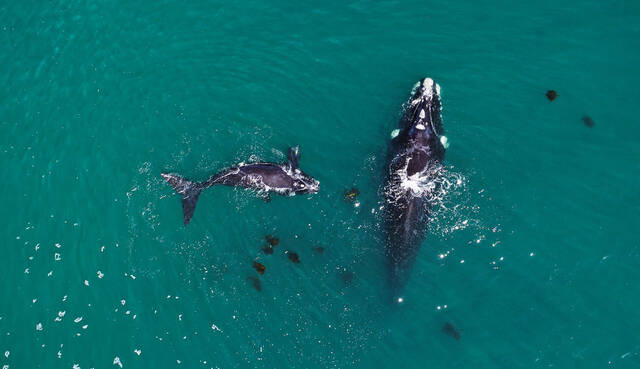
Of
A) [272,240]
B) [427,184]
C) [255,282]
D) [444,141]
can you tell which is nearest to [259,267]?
[255,282]

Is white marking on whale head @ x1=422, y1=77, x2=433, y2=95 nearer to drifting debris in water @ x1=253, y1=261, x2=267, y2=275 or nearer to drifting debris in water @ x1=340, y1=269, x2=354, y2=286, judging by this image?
drifting debris in water @ x1=340, y1=269, x2=354, y2=286

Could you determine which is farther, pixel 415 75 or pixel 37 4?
pixel 37 4

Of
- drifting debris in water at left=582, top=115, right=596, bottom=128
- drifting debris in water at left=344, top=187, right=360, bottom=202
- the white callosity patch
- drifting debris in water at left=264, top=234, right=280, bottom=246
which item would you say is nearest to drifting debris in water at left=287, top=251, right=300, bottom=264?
drifting debris in water at left=264, top=234, right=280, bottom=246

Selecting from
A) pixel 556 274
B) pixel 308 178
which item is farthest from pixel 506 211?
pixel 308 178

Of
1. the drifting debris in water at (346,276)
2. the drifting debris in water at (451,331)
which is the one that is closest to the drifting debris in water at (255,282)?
the drifting debris in water at (346,276)

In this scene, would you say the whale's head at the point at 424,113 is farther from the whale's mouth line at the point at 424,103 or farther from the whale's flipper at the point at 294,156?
the whale's flipper at the point at 294,156

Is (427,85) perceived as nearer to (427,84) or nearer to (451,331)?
(427,84)

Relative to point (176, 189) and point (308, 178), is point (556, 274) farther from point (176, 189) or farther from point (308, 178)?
point (176, 189)
